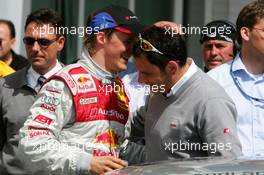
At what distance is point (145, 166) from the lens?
400 cm

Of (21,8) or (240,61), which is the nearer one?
(240,61)

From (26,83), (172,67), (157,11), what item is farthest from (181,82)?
(157,11)

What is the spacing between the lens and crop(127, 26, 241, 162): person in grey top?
14.9 feet

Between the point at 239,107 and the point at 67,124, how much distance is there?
3.59 feet

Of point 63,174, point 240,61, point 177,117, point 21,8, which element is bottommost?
point 63,174

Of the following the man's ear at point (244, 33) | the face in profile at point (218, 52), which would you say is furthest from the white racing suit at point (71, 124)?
the face in profile at point (218, 52)

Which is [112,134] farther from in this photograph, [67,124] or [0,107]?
[0,107]

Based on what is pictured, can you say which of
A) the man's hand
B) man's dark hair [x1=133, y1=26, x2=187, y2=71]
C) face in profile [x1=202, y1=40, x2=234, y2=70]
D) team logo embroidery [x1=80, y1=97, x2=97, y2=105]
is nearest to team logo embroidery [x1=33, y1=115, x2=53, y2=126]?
team logo embroidery [x1=80, y1=97, x2=97, y2=105]

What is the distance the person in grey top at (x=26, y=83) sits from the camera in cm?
573

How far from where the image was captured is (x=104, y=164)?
14.8 ft

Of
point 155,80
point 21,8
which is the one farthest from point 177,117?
point 21,8

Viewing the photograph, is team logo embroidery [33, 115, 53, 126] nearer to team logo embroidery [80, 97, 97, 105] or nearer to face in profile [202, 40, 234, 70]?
team logo embroidery [80, 97, 97, 105]

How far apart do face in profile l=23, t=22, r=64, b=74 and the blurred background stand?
3797 mm

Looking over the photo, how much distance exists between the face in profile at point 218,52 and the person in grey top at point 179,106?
2361 millimetres
